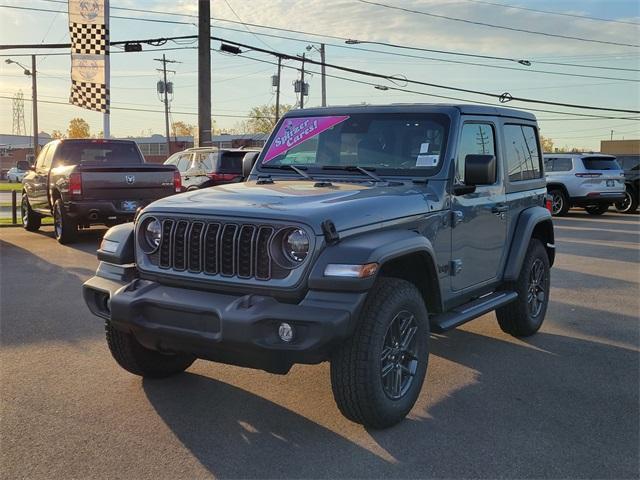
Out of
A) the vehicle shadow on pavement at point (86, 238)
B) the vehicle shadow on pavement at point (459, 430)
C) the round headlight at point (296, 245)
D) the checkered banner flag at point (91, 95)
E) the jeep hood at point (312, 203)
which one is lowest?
the vehicle shadow on pavement at point (459, 430)

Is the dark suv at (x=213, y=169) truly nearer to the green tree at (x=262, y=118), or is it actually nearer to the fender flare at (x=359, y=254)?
the fender flare at (x=359, y=254)

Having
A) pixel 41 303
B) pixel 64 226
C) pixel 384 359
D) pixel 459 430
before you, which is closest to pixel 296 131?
pixel 384 359

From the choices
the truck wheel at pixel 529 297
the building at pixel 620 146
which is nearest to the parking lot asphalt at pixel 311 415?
the truck wheel at pixel 529 297

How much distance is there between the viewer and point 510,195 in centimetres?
536

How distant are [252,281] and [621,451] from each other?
2222 millimetres

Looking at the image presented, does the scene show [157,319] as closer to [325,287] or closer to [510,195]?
[325,287]

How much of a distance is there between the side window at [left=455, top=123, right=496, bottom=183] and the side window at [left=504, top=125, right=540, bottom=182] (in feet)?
1.09

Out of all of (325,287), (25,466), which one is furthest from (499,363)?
(25,466)

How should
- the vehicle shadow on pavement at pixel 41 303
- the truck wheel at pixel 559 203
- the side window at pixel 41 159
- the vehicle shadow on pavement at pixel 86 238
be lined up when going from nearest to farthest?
the vehicle shadow on pavement at pixel 41 303 < the vehicle shadow on pavement at pixel 86 238 < the side window at pixel 41 159 < the truck wheel at pixel 559 203

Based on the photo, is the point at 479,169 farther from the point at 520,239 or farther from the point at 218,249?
the point at 218,249

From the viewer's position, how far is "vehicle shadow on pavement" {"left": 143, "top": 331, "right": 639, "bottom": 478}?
3268mm

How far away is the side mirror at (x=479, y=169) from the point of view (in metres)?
4.27

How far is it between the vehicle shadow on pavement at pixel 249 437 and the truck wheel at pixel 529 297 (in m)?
2.39

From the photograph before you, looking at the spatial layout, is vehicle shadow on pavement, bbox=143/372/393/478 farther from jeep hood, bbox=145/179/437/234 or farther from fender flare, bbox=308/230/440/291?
jeep hood, bbox=145/179/437/234
